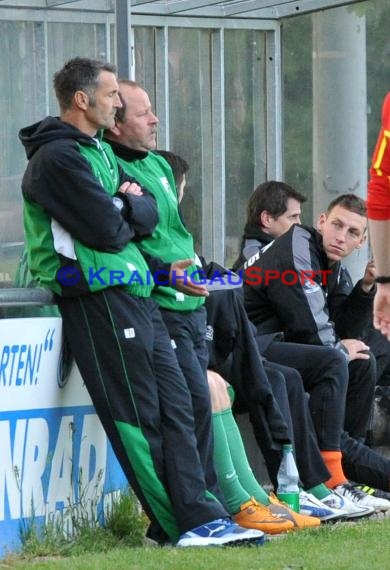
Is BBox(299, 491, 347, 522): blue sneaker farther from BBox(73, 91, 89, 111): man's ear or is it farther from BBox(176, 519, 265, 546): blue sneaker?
BBox(73, 91, 89, 111): man's ear

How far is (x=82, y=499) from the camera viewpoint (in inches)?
254

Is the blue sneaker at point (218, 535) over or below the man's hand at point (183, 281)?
below

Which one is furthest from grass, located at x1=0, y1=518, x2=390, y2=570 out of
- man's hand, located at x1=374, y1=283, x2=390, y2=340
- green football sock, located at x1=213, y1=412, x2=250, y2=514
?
man's hand, located at x1=374, y1=283, x2=390, y2=340

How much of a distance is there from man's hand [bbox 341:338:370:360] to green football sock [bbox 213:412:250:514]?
163cm

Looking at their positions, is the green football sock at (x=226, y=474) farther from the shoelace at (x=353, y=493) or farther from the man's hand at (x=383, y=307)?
the man's hand at (x=383, y=307)

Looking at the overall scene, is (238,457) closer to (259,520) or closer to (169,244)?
(259,520)

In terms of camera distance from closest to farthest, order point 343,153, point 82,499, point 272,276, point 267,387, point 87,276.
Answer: point 87,276 < point 82,499 < point 267,387 < point 272,276 < point 343,153

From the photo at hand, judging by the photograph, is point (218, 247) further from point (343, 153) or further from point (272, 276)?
point (272, 276)

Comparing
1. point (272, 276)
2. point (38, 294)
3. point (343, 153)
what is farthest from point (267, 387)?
point (343, 153)

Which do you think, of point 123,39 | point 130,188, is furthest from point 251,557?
point 123,39

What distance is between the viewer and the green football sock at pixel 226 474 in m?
6.65

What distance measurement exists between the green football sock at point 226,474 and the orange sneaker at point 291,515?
0.72 feet

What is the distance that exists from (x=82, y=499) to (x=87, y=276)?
1.07 meters

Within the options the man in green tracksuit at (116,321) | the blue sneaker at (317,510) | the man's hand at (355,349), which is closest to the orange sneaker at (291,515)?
the blue sneaker at (317,510)
